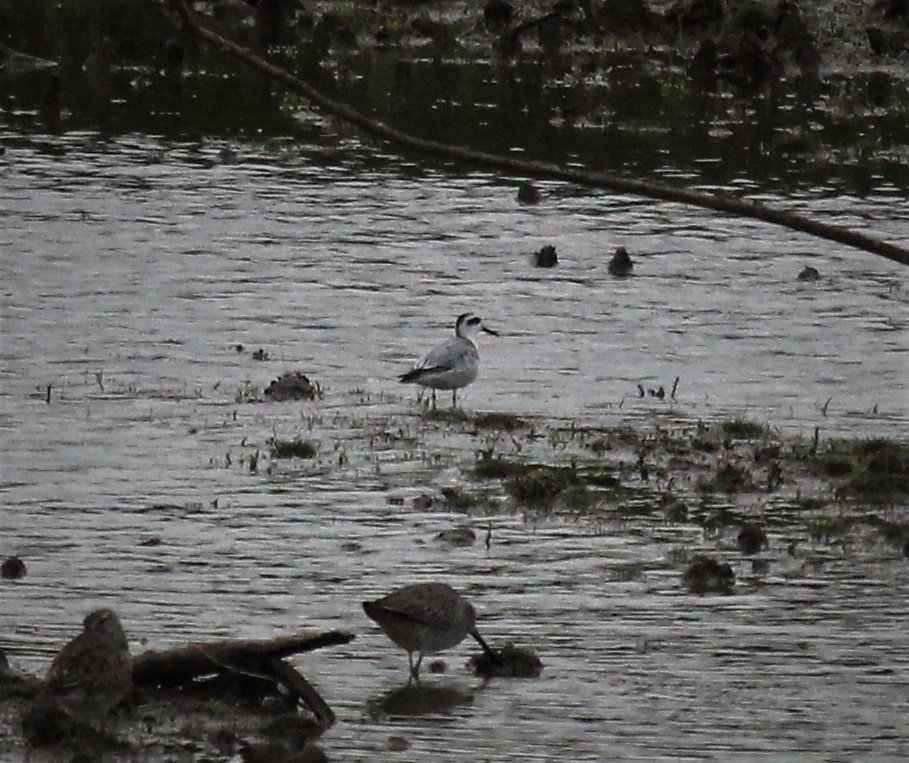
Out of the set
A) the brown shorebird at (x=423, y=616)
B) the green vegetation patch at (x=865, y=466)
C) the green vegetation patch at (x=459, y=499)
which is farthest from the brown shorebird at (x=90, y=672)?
the green vegetation patch at (x=865, y=466)

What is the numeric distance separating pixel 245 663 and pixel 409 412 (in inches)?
245

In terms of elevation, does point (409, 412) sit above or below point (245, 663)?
below

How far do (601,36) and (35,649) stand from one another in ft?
93.6

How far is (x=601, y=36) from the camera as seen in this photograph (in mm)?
36281

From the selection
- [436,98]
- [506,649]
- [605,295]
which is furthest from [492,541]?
[436,98]

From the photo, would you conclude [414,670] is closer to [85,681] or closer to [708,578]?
[85,681]

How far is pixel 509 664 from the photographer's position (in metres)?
8.95

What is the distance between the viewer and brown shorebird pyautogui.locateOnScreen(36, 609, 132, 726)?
7617mm

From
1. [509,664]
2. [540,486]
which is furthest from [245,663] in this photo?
[540,486]

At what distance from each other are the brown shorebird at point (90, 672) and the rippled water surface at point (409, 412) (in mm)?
904

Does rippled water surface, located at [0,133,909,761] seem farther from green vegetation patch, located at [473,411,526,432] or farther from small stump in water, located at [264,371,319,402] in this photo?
green vegetation patch, located at [473,411,526,432]

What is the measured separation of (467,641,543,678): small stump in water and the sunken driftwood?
918 mm

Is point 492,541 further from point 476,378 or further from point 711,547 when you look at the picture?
point 476,378

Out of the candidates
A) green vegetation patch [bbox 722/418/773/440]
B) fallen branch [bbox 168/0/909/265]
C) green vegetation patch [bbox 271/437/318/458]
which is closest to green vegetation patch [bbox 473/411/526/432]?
green vegetation patch [bbox 722/418/773/440]
